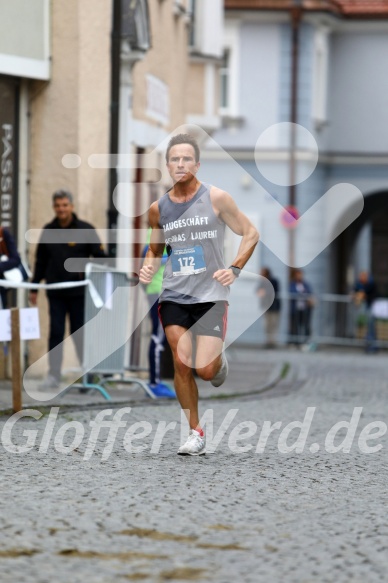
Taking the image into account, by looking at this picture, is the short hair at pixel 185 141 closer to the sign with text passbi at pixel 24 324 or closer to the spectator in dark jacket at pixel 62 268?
the sign with text passbi at pixel 24 324

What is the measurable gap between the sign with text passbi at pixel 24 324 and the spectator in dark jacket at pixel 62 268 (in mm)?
2417

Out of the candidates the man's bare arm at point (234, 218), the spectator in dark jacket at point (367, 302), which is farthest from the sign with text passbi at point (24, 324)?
the spectator in dark jacket at point (367, 302)

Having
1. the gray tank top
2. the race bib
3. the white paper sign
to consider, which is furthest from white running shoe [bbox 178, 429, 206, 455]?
the white paper sign

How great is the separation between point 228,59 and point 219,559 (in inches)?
1337

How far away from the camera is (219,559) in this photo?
241 inches

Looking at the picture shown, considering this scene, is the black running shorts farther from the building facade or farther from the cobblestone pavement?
the building facade

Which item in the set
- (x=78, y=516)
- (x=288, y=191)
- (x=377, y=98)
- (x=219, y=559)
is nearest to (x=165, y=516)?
(x=78, y=516)

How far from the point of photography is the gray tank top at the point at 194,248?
9430 mm

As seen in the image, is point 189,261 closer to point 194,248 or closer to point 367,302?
point 194,248

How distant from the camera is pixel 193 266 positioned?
944cm

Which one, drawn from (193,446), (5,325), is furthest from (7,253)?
(193,446)

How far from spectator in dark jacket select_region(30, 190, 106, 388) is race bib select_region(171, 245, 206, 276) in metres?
4.89

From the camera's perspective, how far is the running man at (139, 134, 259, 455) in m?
9.42

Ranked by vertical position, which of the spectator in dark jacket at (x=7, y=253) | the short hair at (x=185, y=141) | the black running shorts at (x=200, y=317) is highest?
the short hair at (x=185, y=141)
